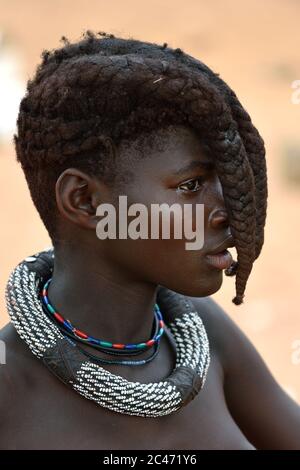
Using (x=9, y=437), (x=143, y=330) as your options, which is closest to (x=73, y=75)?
(x=143, y=330)

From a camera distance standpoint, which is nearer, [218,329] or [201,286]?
[201,286]

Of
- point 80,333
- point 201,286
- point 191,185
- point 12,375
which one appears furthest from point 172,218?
point 12,375

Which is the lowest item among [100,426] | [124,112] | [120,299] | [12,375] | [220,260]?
[100,426]

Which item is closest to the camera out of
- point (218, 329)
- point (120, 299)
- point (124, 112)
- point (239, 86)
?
point (124, 112)

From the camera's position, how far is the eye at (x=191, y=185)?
2.44m

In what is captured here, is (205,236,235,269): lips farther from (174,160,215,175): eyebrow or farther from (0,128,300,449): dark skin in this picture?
(174,160,215,175): eyebrow

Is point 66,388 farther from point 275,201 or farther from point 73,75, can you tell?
point 275,201

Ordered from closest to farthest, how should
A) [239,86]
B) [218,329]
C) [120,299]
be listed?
[120,299] < [218,329] < [239,86]

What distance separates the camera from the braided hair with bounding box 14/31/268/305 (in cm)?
236

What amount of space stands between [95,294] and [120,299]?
7 centimetres

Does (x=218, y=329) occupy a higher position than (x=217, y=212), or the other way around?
(x=217, y=212)

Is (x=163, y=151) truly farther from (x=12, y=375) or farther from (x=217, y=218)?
(x=12, y=375)

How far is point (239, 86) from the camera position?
10141 millimetres
